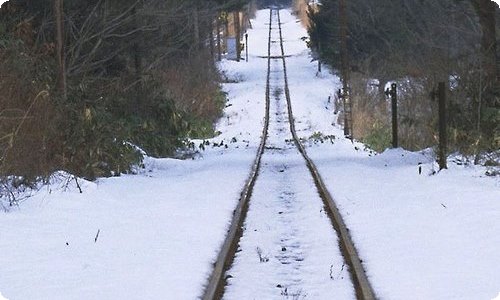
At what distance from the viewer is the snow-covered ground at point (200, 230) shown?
22.9ft

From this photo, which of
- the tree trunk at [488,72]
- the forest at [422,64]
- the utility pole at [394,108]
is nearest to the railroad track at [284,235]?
the utility pole at [394,108]

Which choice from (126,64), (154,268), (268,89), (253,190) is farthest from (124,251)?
(268,89)

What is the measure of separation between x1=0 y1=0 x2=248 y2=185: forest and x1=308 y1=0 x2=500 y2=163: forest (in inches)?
245

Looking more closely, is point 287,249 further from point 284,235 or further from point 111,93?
point 111,93

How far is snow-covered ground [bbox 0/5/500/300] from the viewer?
698 cm

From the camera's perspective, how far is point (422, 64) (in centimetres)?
2225

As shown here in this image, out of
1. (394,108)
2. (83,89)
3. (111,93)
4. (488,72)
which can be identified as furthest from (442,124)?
(111,93)

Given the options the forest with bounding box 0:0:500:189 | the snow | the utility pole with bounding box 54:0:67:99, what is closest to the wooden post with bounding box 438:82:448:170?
the forest with bounding box 0:0:500:189

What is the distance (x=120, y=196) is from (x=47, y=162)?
1.28 m

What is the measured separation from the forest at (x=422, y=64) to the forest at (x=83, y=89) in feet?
20.4

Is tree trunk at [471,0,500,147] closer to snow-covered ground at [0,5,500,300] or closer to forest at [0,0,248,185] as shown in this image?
snow-covered ground at [0,5,500,300]

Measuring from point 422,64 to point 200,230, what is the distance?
14059 millimetres

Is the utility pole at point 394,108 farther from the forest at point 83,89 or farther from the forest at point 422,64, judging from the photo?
the forest at point 83,89

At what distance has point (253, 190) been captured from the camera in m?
13.4
